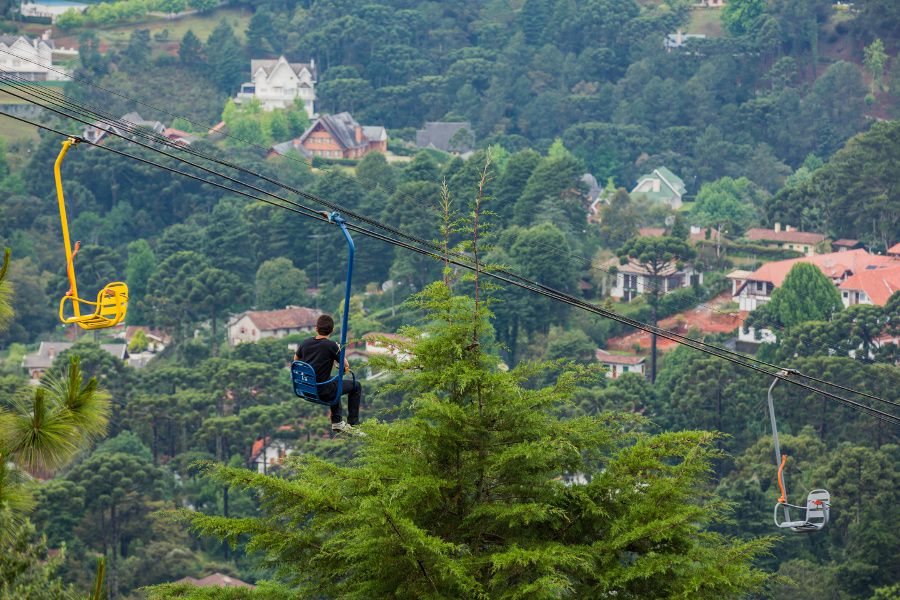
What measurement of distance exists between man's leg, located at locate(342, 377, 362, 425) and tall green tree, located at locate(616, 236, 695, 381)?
73303 millimetres

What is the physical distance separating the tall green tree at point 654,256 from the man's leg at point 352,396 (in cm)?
7330

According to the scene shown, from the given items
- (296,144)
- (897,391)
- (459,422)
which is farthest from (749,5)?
(459,422)

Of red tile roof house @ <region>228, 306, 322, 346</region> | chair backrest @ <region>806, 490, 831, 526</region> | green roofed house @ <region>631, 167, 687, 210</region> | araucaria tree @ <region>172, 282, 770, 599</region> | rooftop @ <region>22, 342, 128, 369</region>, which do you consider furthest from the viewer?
green roofed house @ <region>631, 167, 687, 210</region>

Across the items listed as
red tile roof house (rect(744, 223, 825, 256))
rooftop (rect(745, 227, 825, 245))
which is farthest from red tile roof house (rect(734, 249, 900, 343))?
rooftop (rect(745, 227, 825, 245))

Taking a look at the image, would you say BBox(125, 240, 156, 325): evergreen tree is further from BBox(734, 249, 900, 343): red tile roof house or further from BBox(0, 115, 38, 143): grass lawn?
BBox(734, 249, 900, 343): red tile roof house

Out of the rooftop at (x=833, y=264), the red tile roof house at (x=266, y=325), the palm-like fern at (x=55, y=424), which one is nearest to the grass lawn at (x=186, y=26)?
the red tile roof house at (x=266, y=325)

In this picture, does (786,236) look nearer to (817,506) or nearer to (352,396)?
(817,506)

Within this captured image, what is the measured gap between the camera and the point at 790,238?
334 ft

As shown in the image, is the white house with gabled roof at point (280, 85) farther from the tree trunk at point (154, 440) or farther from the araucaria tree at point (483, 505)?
the araucaria tree at point (483, 505)

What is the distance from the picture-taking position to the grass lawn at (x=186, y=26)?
14462 centimetres

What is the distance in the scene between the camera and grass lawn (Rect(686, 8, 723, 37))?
15012 cm

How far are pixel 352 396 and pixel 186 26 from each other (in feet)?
449

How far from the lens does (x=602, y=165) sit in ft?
438

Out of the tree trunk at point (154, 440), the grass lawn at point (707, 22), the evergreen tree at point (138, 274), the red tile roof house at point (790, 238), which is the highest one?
the grass lawn at point (707, 22)
